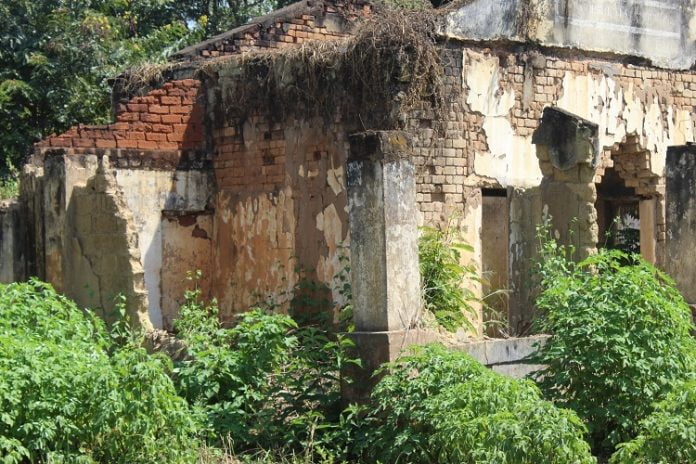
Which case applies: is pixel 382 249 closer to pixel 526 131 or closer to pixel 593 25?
pixel 526 131

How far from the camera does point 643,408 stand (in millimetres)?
7805

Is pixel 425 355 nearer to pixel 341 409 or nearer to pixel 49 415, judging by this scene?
pixel 341 409

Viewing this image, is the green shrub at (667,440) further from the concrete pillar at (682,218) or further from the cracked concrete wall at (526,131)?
the concrete pillar at (682,218)

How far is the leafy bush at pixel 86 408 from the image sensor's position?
276 inches

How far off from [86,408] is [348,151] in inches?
144

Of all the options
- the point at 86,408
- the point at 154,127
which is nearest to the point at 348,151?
the point at 154,127

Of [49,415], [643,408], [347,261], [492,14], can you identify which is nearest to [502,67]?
[492,14]

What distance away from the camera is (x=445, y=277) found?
1050 centimetres

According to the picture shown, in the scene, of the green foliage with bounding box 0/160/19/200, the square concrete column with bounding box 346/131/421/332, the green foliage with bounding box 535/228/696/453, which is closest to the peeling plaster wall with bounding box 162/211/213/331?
the green foliage with bounding box 0/160/19/200

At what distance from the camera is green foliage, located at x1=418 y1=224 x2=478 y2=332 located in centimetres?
1003

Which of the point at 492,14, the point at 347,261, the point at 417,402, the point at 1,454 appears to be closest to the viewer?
the point at 1,454

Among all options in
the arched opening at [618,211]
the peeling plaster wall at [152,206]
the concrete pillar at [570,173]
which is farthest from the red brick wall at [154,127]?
the arched opening at [618,211]

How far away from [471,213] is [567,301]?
3529 mm

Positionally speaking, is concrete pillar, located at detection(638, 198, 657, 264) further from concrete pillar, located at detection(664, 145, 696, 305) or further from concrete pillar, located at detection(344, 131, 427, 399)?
concrete pillar, located at detection(344, 131, 427, 399)
